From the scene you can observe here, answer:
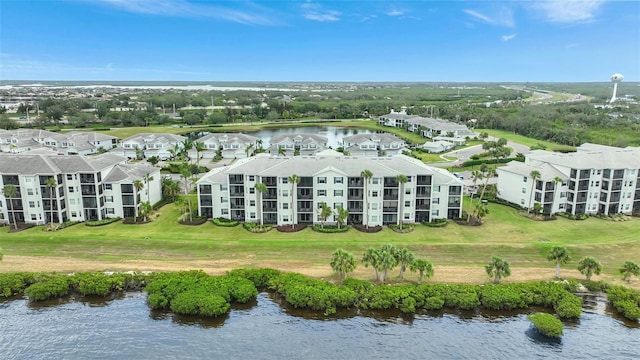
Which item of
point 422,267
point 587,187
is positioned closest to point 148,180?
point 422,267

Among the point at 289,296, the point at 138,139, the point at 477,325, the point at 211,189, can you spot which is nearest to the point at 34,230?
the point at 211,189

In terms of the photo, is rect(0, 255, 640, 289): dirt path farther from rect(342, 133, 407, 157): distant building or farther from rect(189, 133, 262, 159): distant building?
rect(342, 133, 407, 157): distant building

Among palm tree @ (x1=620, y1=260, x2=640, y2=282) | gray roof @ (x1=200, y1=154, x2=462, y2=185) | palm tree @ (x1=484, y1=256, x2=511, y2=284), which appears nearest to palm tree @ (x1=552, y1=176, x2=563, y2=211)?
gray roof @ (x1=200, y1=154, x2=462, y2=185)

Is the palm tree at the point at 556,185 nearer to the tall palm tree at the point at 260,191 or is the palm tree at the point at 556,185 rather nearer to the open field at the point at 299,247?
the open field at the point at 299,247

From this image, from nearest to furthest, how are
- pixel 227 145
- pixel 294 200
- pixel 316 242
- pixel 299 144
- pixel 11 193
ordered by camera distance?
pixel 316 242, pixel 11 193, pixel 294 200, pixel 227 145, pixel 299 144

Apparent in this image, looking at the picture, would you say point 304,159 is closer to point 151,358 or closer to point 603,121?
point 151,358

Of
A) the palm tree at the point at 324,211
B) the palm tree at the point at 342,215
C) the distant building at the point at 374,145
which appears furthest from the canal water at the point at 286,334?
the distant building at the point at 374,145

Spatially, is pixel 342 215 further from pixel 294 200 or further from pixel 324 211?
pixel 294 200
